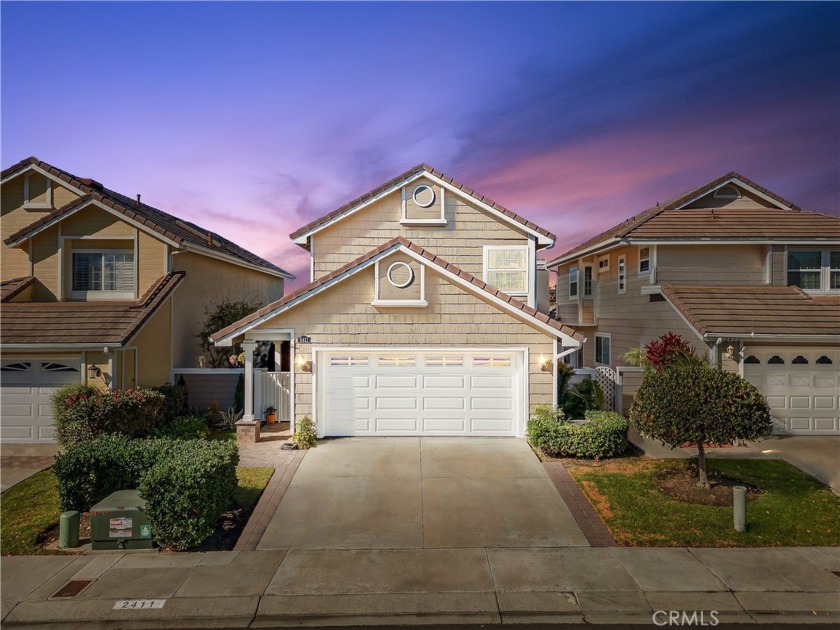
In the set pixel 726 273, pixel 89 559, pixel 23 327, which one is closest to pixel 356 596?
pixel 89 559

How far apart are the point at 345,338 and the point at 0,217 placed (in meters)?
13.5

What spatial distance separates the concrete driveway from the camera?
828 cm

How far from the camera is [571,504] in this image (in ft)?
31.3

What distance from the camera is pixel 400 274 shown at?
13305 mm

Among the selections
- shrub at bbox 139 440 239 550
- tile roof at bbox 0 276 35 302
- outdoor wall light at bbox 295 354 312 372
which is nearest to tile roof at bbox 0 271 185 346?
tile roof at bbox 0 276 35 302

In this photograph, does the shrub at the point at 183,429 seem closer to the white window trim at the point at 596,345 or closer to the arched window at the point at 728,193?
the white window trim at the point at 596,345

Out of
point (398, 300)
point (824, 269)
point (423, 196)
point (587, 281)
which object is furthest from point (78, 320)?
point (824, 269)

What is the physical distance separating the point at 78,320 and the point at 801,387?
21.2 meters

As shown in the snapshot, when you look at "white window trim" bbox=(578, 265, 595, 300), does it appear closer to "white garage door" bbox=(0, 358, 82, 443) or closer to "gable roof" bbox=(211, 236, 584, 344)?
"gable roof" bbox=(211, 236, 584, 344)

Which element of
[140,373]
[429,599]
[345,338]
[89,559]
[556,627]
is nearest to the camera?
[556,627]

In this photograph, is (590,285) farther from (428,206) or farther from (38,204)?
(38,204)

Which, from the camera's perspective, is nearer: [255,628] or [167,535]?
[255,628]

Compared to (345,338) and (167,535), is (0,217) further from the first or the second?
(167,535)

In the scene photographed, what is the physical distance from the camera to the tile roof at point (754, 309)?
13953mm
